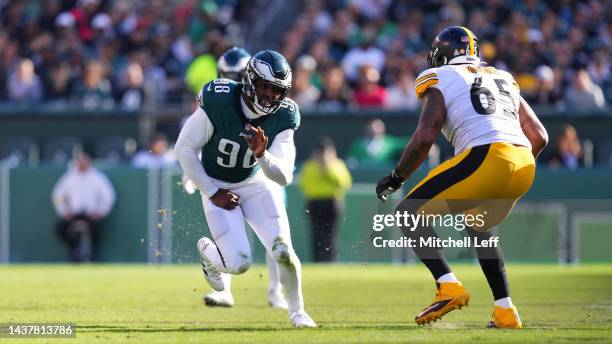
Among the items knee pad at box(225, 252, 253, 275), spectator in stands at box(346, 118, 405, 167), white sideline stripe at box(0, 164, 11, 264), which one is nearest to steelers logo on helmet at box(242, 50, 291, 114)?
knee pad at box(225, 252, 253, 275)

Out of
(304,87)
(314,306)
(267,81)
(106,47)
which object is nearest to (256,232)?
(267,81)

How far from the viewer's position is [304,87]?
59.2ft

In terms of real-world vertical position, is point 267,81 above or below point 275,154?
above

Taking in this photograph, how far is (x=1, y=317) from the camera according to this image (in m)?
8.95

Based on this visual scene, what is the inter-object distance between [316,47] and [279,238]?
1132 cm

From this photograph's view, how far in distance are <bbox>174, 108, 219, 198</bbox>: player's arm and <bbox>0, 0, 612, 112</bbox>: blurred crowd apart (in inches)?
324

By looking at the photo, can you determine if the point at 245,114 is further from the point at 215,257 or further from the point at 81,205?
the point at 81,205

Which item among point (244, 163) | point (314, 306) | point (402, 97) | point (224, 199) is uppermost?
point (402, 97)

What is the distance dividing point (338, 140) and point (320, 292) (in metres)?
6.29

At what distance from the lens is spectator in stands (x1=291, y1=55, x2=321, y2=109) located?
18000 mm

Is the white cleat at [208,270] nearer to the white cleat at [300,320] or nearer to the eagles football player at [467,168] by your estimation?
the white cleat at [300,320]

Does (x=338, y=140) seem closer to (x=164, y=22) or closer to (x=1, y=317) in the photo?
(x=164, y=22)

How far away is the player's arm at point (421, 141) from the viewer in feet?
25.7

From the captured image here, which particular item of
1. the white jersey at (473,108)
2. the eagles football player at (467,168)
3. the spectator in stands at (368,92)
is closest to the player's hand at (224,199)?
the eagles football player at (467,168)
